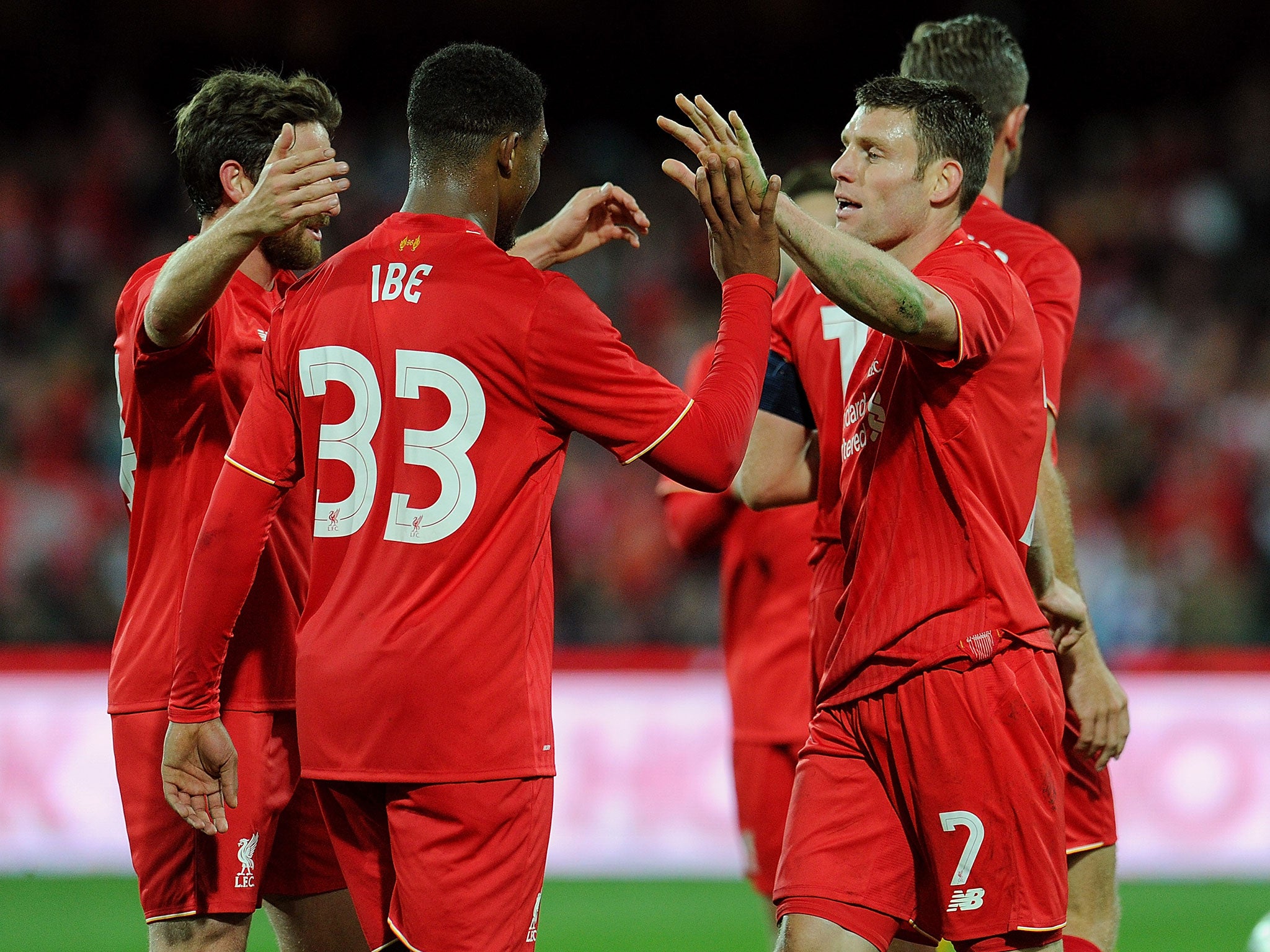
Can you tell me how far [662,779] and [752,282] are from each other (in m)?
5.63

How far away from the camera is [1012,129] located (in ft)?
14.7

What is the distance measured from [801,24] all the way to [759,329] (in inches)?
508

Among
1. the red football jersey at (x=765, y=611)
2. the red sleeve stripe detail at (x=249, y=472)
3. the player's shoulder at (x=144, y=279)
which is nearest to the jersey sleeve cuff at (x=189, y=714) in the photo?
the red sleeve stripe detail at (x=249, y=472)

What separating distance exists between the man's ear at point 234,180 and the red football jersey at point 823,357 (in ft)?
4.48

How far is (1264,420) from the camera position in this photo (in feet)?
37.5

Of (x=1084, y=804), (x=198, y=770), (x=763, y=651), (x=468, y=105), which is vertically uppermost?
(x=468, y=105)

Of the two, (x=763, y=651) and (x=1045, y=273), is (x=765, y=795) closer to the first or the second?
(x=763, y=651)

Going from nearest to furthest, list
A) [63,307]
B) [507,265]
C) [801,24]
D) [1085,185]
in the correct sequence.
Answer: [507,265] < [63,307] < [1085,185] < [801,24]

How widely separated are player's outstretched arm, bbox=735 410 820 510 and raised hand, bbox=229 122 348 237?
148cm

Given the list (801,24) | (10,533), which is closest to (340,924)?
(10,533)

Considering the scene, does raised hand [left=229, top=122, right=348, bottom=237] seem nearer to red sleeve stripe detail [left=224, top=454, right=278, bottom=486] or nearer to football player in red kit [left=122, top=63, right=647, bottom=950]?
football player in red kit [left=122, top=63, right=647, bottom=950]

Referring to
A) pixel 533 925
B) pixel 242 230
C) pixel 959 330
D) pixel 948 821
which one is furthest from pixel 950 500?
pixel 242 230

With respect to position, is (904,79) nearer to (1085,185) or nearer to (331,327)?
(331,327)

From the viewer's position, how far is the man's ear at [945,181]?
11.8ft
